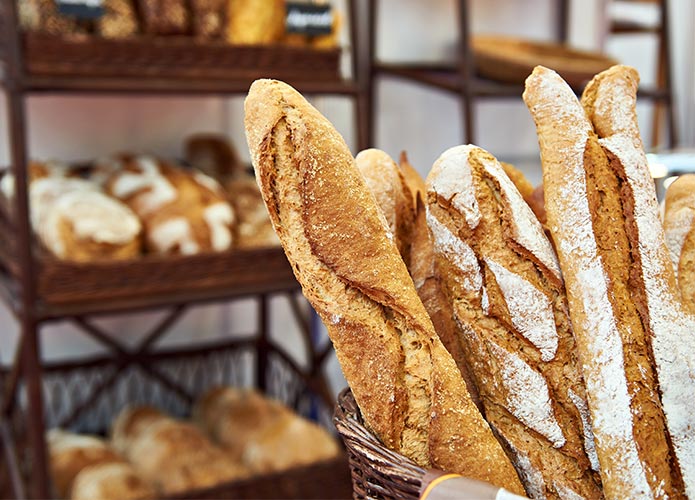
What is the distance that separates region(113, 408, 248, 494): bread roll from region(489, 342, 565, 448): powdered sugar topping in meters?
1.16

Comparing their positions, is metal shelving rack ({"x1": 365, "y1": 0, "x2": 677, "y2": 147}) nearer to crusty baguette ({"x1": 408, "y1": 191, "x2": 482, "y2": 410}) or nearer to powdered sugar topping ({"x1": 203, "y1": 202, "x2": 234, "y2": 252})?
powdered sugar topping ({"x1": 203, "y1": 202, "x2": 234, "y2": 252})

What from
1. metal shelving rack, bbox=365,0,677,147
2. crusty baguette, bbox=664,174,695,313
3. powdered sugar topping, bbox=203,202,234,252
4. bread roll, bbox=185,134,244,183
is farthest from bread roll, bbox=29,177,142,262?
crusty baguette, bbox=664,174,695,313

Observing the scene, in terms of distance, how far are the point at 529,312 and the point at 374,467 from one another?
20 centimetres

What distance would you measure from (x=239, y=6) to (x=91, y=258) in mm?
607

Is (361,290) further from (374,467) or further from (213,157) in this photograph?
(213,157)

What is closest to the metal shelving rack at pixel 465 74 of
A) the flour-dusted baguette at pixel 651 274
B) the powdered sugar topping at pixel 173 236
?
the powdered sugar topping at pixel 173 236

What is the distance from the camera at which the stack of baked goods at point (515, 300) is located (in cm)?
61

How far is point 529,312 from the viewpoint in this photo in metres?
0.68

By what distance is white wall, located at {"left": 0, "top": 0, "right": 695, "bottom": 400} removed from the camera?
1954 mm

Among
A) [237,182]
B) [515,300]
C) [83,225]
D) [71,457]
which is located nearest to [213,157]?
[237,182]

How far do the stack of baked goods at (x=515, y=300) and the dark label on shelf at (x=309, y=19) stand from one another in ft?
3.30

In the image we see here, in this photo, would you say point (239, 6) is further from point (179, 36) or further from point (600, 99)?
point (600, 99)

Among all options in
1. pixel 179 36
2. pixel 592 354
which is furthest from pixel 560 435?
pixel 179 36

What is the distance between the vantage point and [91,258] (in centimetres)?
150
